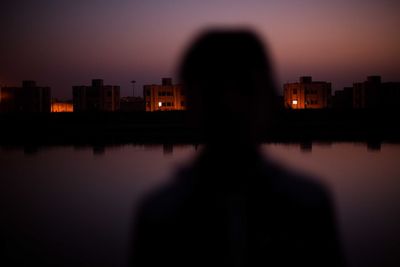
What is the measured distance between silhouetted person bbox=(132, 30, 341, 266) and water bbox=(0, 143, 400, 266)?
8 centimetres

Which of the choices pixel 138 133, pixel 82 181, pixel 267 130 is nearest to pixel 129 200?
pixel 82 181

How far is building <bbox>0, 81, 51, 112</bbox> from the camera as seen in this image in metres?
84.4

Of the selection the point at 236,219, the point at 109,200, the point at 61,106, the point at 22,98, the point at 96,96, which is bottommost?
the point at 109,200

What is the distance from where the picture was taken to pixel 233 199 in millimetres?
1028

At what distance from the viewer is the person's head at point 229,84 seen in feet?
3.44

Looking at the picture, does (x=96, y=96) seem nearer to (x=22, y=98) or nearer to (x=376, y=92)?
(x=22, y=98)

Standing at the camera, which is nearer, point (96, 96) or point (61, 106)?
point (96, 96)

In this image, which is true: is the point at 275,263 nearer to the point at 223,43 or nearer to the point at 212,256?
the point at 212,256

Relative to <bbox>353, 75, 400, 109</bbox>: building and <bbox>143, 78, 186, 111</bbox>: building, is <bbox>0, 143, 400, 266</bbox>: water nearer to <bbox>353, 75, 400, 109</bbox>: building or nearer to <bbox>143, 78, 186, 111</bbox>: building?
<bbox>143, 78, 186, 111</bbox>: building

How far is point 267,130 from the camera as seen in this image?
113 centimetres

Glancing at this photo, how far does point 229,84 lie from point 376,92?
91308 millimetres

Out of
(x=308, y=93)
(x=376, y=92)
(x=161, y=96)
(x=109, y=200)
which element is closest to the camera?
(x=109, y=200)

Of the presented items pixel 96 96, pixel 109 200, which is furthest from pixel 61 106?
pixel 109 200

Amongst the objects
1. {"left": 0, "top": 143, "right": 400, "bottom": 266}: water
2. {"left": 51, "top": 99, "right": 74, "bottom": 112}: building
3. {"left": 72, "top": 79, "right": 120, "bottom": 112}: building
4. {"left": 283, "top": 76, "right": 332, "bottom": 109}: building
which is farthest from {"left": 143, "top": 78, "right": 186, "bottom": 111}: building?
{"left": 0, "top": 143, "right": 400, "bottom": 266}: water
